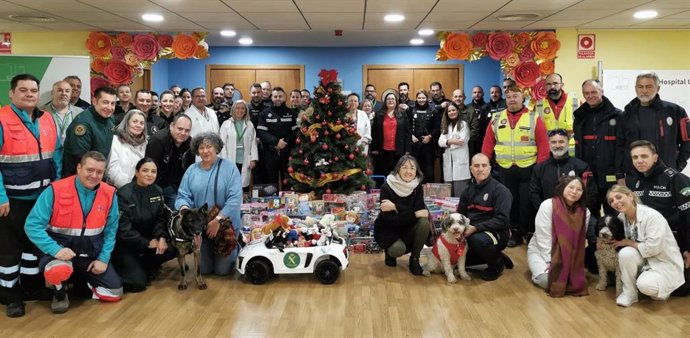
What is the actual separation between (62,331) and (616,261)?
11.9 feet

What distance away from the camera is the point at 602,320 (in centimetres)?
356

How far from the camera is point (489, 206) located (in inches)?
180

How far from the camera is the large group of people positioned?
3.76 metres

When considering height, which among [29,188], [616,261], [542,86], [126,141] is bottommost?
[616,261]

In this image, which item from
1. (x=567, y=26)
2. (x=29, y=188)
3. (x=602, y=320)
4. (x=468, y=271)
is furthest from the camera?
(x=567, y=26)

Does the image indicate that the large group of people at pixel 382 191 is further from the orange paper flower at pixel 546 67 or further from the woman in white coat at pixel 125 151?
the orange paper flower at pixel 546 67

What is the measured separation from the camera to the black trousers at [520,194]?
544 cm

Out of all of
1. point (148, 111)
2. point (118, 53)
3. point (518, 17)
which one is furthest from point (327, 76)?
point (118, 53)

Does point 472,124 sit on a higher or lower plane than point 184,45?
lower

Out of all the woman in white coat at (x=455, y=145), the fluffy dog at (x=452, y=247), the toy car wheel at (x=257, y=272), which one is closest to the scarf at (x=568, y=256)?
the fluffy dog at (x=452, y=247)

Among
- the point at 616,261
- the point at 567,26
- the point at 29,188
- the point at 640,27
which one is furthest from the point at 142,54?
the point at 640,27

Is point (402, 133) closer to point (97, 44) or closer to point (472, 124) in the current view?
point (472, 124)

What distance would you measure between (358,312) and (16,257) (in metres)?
2.27

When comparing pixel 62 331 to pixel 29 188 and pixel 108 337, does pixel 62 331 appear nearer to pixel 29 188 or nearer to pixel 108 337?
pixel 108 337
